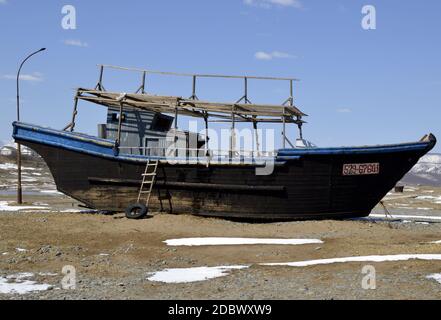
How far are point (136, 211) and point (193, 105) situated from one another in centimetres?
514

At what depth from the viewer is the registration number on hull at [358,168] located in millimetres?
17672

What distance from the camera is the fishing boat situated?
17750 mm

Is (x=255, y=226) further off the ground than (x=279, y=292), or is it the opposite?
(x=279, y=292)

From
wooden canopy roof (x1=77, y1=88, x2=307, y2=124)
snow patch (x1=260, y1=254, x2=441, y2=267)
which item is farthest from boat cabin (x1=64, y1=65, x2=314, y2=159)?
snow patch (x1=260, y1=254, x2=441, y2=267)

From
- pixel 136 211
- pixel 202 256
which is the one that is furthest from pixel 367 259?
pixel 136 211

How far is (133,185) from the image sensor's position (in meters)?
19.7

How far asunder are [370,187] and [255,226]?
4.67 metres

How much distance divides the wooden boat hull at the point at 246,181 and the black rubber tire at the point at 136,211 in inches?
37.5

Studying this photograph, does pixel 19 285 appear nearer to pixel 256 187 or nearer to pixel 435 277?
pixel 435 277

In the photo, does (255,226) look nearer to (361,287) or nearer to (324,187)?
(324,187)

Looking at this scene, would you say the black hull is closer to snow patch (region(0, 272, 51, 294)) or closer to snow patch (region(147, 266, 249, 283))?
snow patch (region(147, 266, 249, 283))
